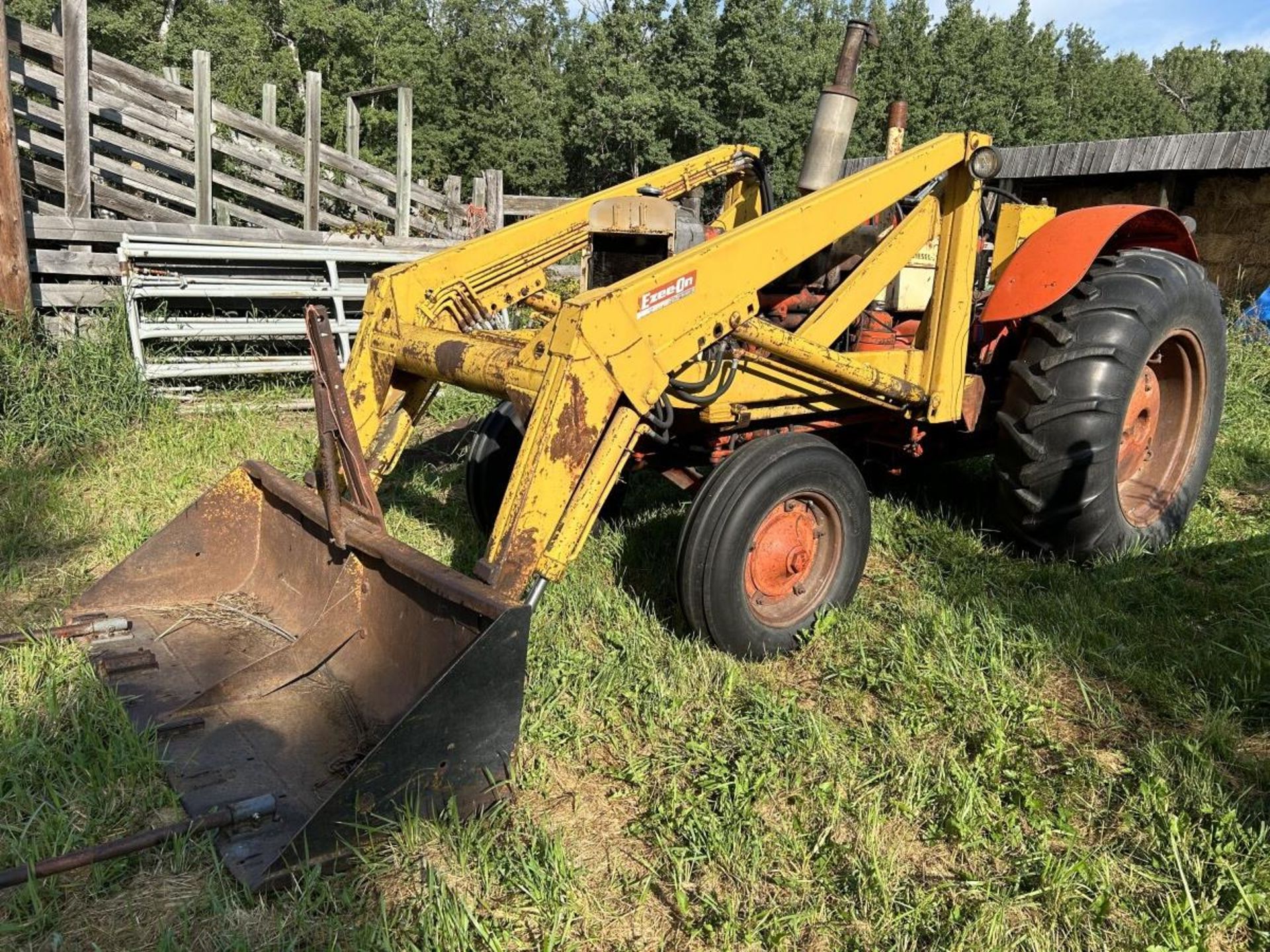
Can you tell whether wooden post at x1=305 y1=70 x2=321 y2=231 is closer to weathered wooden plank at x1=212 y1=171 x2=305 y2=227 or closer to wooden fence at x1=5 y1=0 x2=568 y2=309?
wooden fence at x1=5 y1=0 x2=568 y2=309

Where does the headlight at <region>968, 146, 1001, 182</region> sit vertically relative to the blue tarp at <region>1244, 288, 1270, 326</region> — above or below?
above

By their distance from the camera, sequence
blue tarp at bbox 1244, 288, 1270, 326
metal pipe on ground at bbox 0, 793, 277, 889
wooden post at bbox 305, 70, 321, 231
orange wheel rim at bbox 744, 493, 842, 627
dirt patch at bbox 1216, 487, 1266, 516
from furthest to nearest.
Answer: wooden post at bbox 305, 70, 321, 231 < blue tarp at bbox 1244, 288, 1270, 326 < dirt patch at bbox 1216, 487, 1266, 516 < orange wheel rim at bbox 744, 493, 842, 627 < metal pipe on ground at bbox 0, 793, 277, 889

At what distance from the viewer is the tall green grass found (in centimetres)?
530

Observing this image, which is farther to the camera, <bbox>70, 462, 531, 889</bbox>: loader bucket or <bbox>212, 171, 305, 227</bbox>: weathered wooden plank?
<bbox>212, 171, 305, 227</bbox>: weathered wooden plank

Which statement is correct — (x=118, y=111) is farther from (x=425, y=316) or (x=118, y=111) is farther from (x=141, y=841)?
(x=141, y=841)

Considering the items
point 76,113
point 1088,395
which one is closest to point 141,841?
point 1088,395

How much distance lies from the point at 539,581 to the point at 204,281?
5.02 metres

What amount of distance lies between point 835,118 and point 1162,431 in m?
2.28

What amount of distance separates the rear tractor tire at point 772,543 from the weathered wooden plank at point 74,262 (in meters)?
5.20

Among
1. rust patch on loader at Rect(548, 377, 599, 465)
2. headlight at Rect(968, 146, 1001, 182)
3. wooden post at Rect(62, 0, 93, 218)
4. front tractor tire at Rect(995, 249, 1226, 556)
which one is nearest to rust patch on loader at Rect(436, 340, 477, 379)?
rust patch on loader at Rect(548, 377, 599, 465)

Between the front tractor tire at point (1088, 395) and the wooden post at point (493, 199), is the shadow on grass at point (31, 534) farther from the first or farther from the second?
the wooden post at point (493, 199)

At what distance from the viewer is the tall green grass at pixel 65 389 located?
5301 millimetres

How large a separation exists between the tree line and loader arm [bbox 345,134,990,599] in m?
25.0

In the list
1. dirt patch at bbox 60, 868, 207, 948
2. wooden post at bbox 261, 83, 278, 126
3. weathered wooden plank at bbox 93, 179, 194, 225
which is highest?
wooden post at bbox 261, 83, 278, 126
